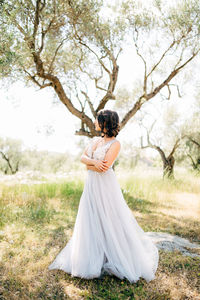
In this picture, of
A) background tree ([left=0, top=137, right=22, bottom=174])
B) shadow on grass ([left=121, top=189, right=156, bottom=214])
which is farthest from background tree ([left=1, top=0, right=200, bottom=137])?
background tree ([left=0, top=137, right=22, bottom=174])

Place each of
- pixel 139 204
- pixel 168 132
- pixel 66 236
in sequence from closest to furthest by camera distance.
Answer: pixel 66 236, pixel 139 204, pixel 168 132

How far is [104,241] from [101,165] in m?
1.21

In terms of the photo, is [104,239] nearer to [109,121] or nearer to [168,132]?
[109,121]

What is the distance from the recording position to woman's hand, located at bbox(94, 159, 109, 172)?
11.9 feet

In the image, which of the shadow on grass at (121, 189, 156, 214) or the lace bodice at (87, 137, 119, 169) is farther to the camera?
the shadow on grass at (121, 189, 156, 214)

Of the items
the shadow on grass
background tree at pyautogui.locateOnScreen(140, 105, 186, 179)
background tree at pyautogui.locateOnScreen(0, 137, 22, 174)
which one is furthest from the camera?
background tree at pyautogui.locateOnScreen(0, 137, 22, 174)

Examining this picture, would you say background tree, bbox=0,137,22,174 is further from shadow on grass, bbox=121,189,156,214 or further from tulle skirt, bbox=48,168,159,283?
tulle skirt, bbox=48,168,159,283

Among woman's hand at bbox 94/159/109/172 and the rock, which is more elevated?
woman's hand at bbox 94/159/109/172

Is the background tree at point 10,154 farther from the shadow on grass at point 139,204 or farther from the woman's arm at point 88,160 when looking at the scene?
the woman's arm at point 88,160

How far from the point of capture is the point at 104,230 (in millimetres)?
3740

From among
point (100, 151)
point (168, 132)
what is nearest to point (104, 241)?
point (100, 151)

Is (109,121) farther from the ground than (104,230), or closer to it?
farther from the ground

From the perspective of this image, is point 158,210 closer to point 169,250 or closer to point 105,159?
point 169,250

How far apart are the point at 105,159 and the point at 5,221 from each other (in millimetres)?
3807
